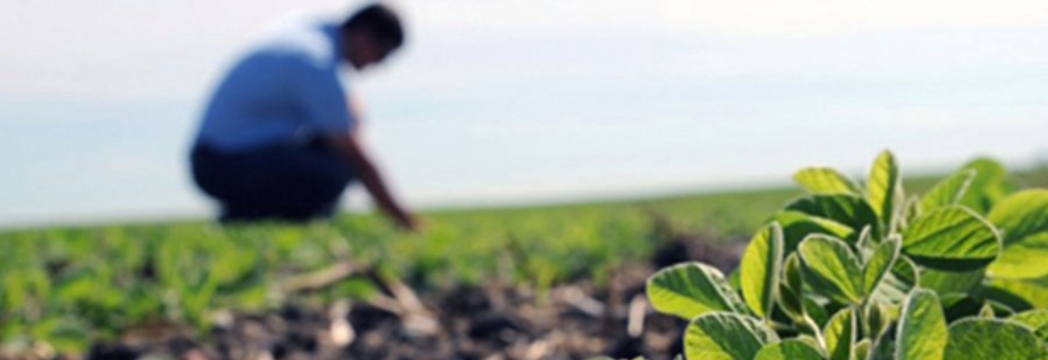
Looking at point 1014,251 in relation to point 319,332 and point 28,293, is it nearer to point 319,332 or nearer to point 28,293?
point 319,332

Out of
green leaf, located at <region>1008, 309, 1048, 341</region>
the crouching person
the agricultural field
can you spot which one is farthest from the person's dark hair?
green leaf, located at <region>1008, 309, 1048, 341</region>

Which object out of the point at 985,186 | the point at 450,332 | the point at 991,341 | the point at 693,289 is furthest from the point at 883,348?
the point at 450,332

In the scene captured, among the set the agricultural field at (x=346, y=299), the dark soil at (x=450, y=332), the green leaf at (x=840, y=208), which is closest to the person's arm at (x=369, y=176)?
the agricultural field at (x=346, y=299)

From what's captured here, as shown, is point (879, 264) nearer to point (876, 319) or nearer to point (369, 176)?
point (876, 319)

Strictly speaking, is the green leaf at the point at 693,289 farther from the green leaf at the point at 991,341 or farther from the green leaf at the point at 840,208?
the green leaf at the point at 991,341

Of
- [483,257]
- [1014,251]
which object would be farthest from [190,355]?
[483,257]

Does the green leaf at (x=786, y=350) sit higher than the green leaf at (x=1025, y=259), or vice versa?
the green leaf at (x=786, y=350)

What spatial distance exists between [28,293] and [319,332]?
824 millimetres

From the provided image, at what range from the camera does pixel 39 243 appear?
739 centimetres

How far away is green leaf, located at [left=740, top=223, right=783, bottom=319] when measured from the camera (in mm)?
992

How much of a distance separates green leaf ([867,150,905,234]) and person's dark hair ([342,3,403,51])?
12962 mm

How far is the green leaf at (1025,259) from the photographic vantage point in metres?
1.19

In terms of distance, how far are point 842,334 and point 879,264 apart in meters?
0.07

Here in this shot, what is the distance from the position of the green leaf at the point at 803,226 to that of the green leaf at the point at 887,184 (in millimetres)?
45
